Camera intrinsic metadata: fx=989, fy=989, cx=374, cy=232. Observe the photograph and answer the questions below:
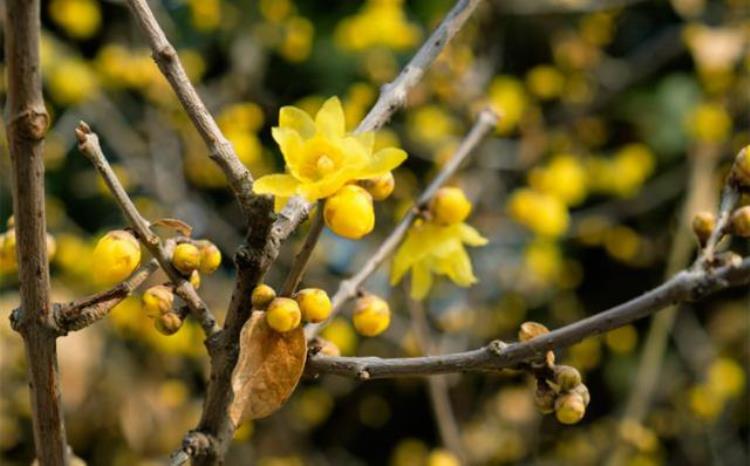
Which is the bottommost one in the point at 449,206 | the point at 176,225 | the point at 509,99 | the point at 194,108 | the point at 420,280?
the point at 509,99

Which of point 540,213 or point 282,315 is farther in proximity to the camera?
point 540,213

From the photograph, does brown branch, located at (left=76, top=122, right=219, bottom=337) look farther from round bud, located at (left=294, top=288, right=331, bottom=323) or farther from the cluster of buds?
the cluster of buds

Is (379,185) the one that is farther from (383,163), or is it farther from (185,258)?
(185,258)

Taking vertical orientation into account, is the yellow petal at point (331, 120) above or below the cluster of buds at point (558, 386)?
above

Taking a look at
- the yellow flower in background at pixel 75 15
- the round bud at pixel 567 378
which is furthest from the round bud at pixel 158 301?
the yellow flower in background at pixel 75 15

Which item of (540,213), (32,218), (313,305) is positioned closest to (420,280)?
(313,305)

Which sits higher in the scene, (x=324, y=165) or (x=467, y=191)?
(x=324, y=165)

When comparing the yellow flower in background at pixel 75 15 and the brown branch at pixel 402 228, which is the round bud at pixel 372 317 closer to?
the brown branch at pixel 402 228
